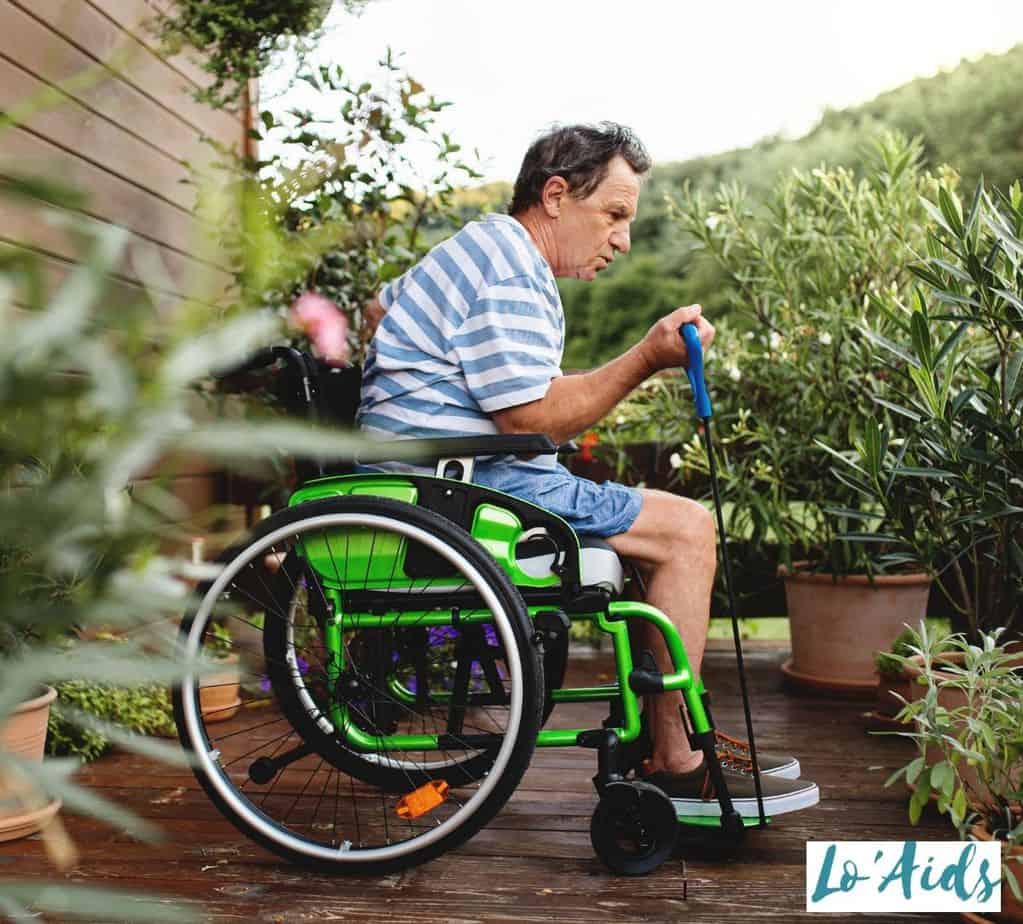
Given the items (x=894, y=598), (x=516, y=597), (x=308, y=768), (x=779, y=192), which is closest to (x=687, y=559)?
(x=516, y=597)

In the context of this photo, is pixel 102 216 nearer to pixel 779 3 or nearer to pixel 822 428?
pixel 822 428

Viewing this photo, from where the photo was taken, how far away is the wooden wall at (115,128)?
7.36 feet

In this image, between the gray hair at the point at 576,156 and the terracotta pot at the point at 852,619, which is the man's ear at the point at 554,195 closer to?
the gray hair at the point at 576,156

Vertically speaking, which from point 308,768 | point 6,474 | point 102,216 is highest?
point 102,216

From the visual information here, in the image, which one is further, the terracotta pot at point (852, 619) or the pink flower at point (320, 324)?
the terracotta pot at point (852, 619)

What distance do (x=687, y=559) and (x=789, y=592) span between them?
1312 millimetres

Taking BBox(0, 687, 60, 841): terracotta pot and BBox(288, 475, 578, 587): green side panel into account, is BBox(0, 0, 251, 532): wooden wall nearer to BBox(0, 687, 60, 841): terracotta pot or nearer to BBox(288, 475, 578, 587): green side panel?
BBox(288, 475, 578, 587): green side panel

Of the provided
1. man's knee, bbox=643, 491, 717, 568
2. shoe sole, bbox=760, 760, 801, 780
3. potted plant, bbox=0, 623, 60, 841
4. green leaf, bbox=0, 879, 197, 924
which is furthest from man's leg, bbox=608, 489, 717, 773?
green leaf, bbox=0, 879, 197, 924

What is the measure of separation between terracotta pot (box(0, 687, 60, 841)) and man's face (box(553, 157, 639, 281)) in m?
1.15

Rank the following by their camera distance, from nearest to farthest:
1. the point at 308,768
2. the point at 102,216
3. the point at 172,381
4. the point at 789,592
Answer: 1. the point at 172,381
2. the point at 308,768
3. the point at 102,216
4. the point at 789,592

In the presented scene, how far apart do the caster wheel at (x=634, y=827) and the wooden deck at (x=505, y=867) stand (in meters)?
0.03

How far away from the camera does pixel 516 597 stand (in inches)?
57.6

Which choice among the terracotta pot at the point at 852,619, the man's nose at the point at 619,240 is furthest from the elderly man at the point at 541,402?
the terracotta pot at the point at 852,619

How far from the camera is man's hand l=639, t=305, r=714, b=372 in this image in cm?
163
